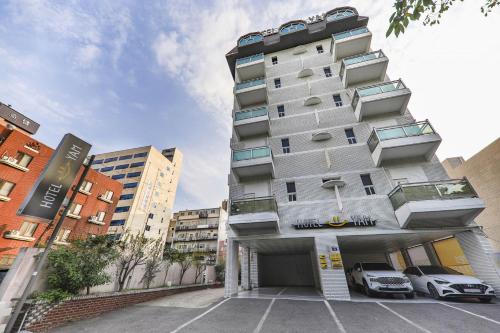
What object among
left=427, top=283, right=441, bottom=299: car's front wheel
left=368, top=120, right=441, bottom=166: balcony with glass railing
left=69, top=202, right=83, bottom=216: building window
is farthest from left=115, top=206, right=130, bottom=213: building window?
left=427, top=283, right=441, bottom=299: car's front wheel

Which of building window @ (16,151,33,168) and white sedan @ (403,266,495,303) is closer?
white sedan @ (403,266,495,303)

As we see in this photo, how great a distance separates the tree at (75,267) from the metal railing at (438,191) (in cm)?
1494

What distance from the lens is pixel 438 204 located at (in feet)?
32.1

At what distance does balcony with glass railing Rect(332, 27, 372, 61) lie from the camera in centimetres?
1781

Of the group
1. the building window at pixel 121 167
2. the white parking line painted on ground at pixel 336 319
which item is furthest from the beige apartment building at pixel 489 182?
the building window at pixel 121 167

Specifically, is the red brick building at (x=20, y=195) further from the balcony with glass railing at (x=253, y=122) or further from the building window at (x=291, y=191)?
the building window at (x=291, y=191)

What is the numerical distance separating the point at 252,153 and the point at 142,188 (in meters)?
38.8

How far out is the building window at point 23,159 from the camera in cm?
1739

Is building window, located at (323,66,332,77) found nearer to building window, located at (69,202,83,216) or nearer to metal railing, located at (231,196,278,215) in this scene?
metal railing, located at (231,196,278,215)

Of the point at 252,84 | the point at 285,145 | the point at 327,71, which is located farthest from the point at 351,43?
the point at 285,145

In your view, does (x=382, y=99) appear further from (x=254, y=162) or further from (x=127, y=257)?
(x=127, y=257)

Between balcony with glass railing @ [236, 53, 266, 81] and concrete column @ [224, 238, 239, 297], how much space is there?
16898mm

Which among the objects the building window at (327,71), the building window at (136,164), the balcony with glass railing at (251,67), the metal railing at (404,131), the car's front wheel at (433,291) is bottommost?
the car's front wheel at (433,291)

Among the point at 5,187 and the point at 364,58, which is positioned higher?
the point at 364,58
